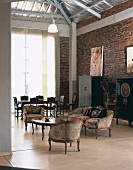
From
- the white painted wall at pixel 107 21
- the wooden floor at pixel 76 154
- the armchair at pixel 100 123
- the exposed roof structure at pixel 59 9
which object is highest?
the exposed roof structure at pixel 59 9

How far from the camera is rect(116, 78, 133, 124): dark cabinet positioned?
976 centimetres

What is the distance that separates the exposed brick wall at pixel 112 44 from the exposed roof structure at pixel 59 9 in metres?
0.91

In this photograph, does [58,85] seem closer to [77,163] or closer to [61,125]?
[61,125]

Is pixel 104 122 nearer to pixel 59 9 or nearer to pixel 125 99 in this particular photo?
pixel 125 99

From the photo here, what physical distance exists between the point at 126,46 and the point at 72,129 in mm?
5636

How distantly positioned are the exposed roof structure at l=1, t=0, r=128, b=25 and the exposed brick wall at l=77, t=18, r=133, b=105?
2.98ft

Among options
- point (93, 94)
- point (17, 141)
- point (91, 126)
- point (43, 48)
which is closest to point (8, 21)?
point (17, 141)

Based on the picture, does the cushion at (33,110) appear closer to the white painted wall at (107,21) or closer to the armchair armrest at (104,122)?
the armchair armrest at (104,122)

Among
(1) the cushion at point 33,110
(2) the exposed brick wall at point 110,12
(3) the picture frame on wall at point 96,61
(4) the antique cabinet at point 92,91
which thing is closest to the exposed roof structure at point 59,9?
(2) the exposed brick wall at point 110,12

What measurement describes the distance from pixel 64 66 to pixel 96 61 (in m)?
2.67

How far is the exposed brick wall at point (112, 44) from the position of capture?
10.9 meters

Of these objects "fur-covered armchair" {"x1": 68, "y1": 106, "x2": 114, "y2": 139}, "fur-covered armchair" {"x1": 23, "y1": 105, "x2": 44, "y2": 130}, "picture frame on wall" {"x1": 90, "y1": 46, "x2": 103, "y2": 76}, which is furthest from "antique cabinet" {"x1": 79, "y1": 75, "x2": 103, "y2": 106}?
"fur-covered armchair" {"x1": 23, "y1": 105, "x2": 44, "y2": 130}

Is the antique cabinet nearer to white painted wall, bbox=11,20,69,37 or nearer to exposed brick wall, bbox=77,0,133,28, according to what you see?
exposed brick wall, bbox=77,0,133,28

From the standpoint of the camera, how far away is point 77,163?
5301 millimetres
